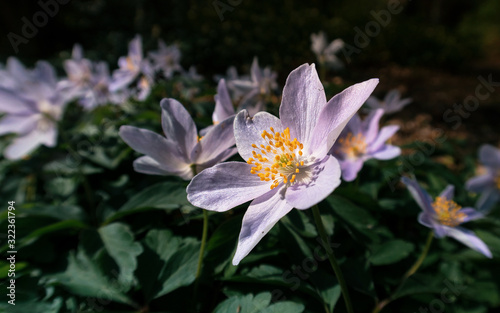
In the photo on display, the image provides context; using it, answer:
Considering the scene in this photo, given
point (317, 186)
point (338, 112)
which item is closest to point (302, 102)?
point (338, 112)

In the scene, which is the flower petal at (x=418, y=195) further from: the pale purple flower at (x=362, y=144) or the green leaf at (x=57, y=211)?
the green leaf at (x=57, y=211)

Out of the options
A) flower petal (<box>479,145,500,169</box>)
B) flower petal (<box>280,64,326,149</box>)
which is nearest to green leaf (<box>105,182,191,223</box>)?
flower petal (<box>280,64,326,149</box>)

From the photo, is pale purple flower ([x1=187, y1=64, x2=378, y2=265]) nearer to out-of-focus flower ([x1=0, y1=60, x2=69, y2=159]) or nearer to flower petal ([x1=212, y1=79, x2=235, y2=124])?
flower petal ([x1=212, y1=79, x2=235, y2=124])

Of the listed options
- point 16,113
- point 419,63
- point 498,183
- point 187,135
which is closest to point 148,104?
point 16,113

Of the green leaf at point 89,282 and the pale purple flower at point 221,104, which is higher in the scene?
the pale purple flower at point 221,104

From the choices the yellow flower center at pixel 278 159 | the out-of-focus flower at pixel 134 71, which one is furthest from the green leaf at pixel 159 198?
the out-of-focus flower at pixel 134 71
